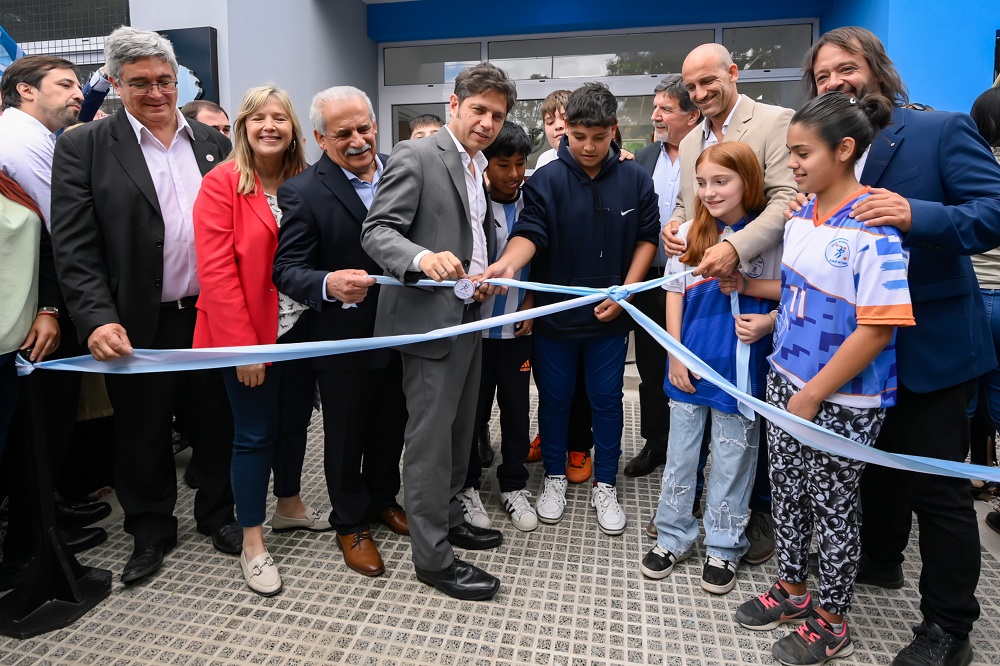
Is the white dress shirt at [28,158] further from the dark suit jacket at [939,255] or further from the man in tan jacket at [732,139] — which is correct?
the dark suit jacket at [939,255]

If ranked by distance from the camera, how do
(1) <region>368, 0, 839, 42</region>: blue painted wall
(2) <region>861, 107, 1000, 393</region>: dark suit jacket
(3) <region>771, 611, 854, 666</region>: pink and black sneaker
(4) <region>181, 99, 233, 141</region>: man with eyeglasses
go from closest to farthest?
(2) <region>861, 107, 1000, 393</region>: dark suit jacket → (3) <region>771, 611, 854, 666</region>: pink and black sneaker → (4) <region>181, 99, 233, 141</region>: man with eyeglasses → (1) <region>368, 0, 839, 42</region>: blue painted wall

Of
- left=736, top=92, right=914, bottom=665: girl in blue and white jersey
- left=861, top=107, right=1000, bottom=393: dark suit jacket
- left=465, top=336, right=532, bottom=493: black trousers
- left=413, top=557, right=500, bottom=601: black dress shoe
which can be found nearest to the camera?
left=736, top=92, right=914, bottom=665: girl in blue and white jersey

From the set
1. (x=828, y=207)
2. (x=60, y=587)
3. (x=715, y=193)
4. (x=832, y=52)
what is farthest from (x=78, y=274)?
(x=832, y=52)

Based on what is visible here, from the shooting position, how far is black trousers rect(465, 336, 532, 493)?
2.99m

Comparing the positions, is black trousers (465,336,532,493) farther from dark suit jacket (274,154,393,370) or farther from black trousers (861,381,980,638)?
black trousers (861,381,980,638)

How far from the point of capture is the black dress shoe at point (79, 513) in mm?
2873

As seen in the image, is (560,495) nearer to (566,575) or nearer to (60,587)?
(566,575)

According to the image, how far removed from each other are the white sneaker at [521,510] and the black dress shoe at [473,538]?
0.15 meters

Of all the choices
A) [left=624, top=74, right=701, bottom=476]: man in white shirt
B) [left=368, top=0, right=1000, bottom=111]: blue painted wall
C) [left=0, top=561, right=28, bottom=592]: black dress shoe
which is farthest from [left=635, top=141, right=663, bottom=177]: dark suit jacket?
[left=0, top=561, right=28, bottom=592]: black dress shoe

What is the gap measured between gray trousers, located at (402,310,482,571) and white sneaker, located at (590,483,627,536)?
752 mm

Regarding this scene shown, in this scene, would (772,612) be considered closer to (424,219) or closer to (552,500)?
(552,500)

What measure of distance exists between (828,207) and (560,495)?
1708mm

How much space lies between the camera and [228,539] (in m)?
2.64

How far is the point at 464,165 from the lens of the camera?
7.45 ft
